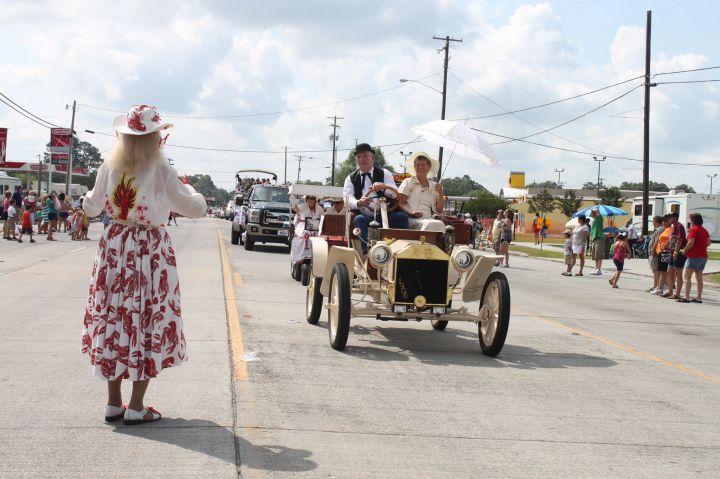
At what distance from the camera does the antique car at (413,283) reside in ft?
29.3

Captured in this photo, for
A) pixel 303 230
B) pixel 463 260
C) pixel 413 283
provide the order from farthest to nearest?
1. pixel 303 230
2. pixel 463 260
3. pixel 413 283

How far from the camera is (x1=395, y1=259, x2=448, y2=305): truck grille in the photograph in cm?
897

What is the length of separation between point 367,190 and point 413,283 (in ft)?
6.19

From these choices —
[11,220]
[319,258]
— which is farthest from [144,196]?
[11,220]

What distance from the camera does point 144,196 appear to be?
5746mm

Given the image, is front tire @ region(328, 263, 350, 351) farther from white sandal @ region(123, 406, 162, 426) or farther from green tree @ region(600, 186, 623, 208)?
green tree @ region(600, 186, 623, 208)

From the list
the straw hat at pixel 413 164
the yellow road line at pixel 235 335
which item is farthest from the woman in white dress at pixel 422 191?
the yellow road line at pixel 235 335

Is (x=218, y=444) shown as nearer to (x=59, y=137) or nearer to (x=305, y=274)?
(x=305, y=274)

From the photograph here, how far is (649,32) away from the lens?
35.5 metres

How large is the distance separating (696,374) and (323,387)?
4113mm

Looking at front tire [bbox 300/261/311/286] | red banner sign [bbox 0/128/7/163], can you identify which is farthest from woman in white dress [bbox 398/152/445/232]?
red banner sign [bbox 0/128/7/163]

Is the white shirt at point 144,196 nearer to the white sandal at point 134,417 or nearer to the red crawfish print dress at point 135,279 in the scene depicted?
the red crawfish print dress at point 135,279

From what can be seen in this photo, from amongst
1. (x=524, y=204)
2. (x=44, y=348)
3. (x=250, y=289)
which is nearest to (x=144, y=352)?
(x=44, y=348)

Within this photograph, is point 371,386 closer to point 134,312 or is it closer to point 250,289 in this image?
point 134,312
